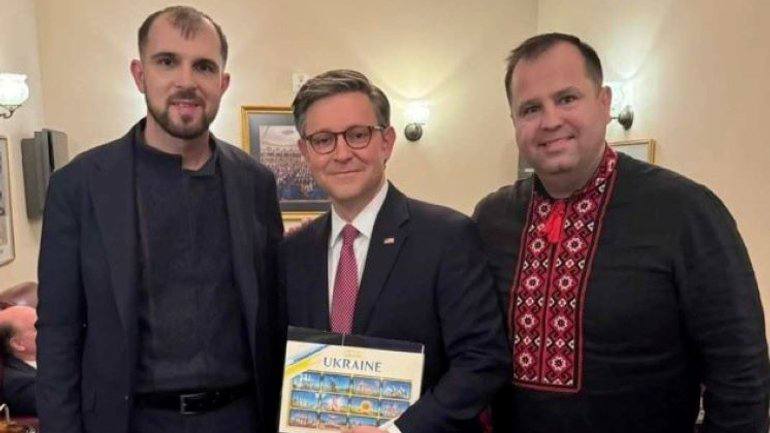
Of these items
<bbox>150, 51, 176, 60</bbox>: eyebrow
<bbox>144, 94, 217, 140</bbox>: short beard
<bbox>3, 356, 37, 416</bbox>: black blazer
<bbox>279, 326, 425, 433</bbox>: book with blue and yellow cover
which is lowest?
<bbox>3, 356, 37, 416</bbox>: black blazer

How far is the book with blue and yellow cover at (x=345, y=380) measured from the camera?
4.13 feet

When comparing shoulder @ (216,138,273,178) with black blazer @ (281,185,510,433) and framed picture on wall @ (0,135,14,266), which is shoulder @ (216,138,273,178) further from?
framed picture on wall @ (0,135,14,266)

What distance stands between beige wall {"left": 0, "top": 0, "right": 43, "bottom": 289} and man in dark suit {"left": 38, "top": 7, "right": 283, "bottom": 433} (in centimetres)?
293

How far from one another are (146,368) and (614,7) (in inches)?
155

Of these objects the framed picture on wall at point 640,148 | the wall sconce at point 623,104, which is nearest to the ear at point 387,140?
the framed picture on wall at point 640,148

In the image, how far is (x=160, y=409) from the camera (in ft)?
5.18

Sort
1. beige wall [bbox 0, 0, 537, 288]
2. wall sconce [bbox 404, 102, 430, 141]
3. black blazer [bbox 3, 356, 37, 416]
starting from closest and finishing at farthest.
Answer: black blazer [bbox 3, 356, 37, 416], beige wall [bbox 0, 0, 537, 288], wall sconce [bbox 404, 102, 430, 141]

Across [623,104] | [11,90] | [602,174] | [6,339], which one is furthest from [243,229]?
[623,104]

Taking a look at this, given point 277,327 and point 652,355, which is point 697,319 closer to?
point 652,355

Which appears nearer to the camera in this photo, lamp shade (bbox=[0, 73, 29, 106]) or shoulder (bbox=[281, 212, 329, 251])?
shoulder (bbox=[281, 212, 329, 251])

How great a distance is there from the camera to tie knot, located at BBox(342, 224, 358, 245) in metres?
1.42

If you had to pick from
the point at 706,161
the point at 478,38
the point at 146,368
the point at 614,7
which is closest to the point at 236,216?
the point at 146,368

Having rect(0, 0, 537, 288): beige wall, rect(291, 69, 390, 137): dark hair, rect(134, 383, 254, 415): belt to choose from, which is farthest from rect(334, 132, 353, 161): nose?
rect(0, 0, 537, 288): beige wall

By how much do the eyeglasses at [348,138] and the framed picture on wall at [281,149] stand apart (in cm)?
370
